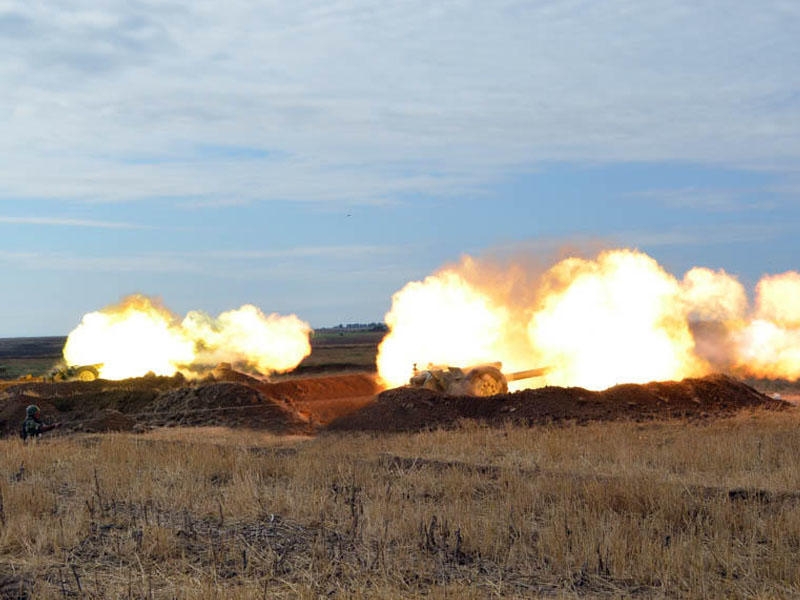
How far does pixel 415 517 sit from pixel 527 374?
885 inches

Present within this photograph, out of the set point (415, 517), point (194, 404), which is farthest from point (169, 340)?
point (415, 517)

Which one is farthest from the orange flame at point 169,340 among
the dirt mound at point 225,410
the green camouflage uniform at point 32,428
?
the green camouflage uniform at point 32,428

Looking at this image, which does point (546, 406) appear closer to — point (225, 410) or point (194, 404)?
point (225, 410)

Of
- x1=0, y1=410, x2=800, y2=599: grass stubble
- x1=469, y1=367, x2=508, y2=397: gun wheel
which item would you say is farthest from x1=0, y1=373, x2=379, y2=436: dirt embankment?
x1=0, y1=410, x2=800, y2=599: grass stubble

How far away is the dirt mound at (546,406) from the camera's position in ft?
85.1

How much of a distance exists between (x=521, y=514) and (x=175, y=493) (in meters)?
4.80

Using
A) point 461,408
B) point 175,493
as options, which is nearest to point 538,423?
point 461,408

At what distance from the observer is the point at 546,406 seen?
2639 cm

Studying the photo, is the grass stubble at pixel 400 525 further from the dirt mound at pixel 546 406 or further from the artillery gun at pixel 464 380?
the artillery gun at pixel 464 380

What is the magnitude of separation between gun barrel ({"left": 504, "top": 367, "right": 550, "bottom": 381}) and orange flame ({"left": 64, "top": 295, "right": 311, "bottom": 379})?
46.6 feet

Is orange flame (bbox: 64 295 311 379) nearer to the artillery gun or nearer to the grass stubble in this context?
the artillery gun

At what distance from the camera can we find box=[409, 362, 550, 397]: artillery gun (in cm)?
3067

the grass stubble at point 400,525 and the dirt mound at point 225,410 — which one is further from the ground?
the dirt mound at point 225,410

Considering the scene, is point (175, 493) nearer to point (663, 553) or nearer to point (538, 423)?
point (663, 553)
